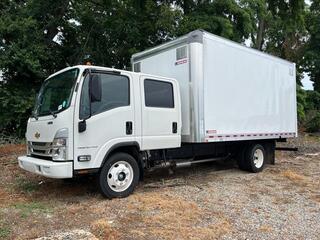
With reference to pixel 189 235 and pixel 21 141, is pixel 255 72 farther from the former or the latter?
pixel 21 141

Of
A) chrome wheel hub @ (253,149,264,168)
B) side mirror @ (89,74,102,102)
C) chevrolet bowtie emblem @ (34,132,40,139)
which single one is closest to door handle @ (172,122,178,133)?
side mirror @ (89,74,102,102)

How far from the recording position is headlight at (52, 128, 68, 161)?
6.25 metres

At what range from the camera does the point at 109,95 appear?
680 centimetres

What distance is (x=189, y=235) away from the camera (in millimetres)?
5184

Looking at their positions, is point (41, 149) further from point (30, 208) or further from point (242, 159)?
point (242, 159)

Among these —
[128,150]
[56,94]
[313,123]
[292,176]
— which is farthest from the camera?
[313,123]

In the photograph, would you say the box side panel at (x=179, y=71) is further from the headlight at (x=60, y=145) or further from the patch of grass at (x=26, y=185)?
the patch of grass at (x=26, y=185)

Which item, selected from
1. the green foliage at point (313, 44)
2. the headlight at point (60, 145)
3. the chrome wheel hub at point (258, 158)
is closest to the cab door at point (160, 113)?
the headlight at point (60, 145)

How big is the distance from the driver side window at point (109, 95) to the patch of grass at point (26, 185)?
2.45 metres

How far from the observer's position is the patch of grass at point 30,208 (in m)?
6.12

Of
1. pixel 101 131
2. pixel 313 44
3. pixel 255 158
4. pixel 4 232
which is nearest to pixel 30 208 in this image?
pixel 4 232

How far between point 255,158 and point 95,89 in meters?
5.55

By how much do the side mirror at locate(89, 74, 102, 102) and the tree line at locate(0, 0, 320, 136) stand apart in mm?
8624

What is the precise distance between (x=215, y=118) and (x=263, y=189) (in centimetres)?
185
